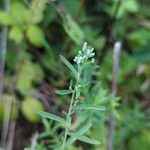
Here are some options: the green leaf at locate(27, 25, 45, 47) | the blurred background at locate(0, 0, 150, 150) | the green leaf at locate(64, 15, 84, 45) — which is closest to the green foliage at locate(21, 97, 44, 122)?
the blurred background at locate(0, 0, 150, 150)

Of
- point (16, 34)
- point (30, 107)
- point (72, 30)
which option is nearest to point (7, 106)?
point (30, 107)

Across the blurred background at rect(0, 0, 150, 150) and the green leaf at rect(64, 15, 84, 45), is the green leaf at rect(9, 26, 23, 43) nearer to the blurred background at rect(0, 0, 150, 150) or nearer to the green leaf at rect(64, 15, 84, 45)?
the blurred background at rect(0, 0, 150, 150)

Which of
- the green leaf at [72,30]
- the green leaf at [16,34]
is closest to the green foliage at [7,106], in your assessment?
the green leaf at [16,34]

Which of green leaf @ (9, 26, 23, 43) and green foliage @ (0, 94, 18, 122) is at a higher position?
green leaf @ (9, 26, 23, 43)

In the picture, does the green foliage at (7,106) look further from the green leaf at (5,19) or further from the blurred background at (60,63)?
the green leaf at (5,19)

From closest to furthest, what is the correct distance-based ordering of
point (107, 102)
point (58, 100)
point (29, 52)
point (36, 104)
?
point (107, 102) → point (58, 100) → point (36, 104) → point (29, 52)

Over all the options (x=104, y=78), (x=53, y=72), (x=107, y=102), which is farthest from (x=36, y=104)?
(x=107, y=102)

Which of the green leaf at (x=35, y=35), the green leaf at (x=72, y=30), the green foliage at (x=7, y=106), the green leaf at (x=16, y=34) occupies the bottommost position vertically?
the green foliage at (x=7, y=106)

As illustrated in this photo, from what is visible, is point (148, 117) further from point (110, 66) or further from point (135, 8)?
point (135, 8)
